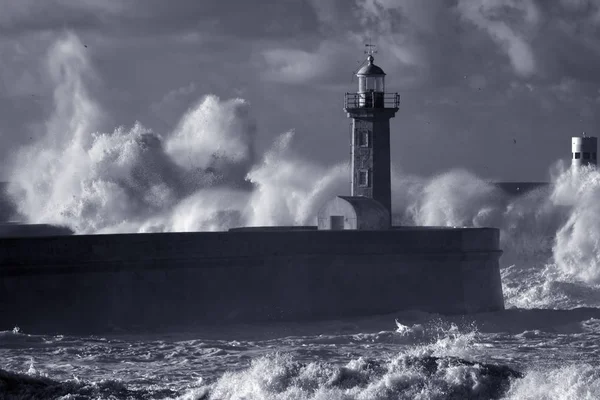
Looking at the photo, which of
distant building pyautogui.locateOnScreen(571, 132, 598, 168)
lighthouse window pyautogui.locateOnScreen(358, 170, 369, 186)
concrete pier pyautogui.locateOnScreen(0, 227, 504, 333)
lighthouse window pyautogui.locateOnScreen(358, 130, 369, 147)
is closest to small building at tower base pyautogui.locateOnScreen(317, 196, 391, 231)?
lighthouse window pyautogui.locateOnScreen(358, 170, 369, 186)

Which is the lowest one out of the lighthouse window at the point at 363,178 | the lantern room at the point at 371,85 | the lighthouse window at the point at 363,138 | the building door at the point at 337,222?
the building door at the point at 337,222

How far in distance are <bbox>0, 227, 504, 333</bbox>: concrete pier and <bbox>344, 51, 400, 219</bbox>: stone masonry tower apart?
6.61ft

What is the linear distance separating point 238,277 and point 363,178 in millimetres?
3784

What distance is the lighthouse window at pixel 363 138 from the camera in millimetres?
18766

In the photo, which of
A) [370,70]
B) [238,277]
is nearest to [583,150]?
[370,70]

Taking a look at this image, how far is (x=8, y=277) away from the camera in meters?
14.5

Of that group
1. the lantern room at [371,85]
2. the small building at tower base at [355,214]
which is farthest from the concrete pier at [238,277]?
the lantern room at [371,85]

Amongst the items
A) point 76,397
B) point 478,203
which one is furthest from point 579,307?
point 76,397

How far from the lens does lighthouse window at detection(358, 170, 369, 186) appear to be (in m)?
18.8

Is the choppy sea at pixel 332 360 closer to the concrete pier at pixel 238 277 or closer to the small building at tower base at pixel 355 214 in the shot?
the concrete pier at pixel 238 277

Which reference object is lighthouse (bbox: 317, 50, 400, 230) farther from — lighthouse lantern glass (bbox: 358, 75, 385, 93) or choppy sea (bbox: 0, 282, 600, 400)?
choppy sea (bbox: 0, 282, 600, 400)

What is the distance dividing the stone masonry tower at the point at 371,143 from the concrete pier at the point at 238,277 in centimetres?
202

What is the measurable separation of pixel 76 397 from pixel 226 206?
14841 mm

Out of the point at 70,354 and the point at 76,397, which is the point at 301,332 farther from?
the point at 76,397
